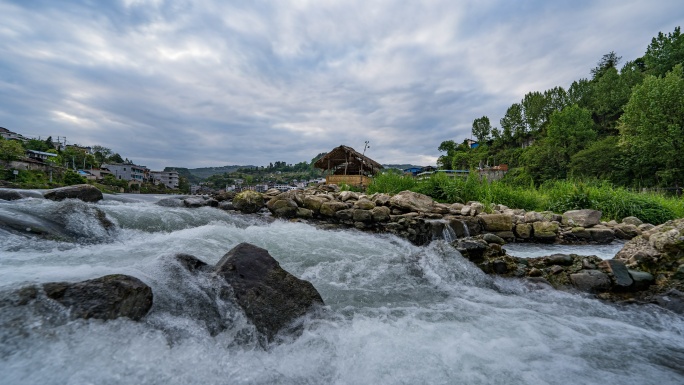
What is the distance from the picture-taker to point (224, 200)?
37.3 feet

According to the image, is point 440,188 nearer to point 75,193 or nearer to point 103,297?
point 103,297

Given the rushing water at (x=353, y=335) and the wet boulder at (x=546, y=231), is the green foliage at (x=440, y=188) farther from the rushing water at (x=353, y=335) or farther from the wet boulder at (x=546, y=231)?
the rushing water at (x=353, y=335)

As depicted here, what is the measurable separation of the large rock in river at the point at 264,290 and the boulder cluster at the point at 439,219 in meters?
5.27

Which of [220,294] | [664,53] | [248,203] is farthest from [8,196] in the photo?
[664,53]

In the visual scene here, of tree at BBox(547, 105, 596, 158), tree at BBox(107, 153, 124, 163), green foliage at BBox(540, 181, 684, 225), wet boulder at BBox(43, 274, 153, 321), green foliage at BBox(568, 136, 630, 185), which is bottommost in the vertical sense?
wet boulder at BBox(43, 274, 153, 321)

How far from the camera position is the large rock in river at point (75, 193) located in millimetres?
7891

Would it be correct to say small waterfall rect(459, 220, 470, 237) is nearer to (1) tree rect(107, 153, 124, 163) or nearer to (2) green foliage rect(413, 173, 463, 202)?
(2) green foliage rect(413, 173, 463, 202)

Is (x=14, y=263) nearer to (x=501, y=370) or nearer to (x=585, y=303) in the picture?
(x=501, y=370)

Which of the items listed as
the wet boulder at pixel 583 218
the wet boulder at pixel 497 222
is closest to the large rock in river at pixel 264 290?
the wet boulder at pixel 497 222

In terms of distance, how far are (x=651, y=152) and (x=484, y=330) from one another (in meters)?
27.1

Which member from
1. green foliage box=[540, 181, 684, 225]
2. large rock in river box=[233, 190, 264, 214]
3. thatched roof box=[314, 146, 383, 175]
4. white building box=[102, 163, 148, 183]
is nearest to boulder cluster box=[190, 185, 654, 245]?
large rock in river box=[233, 190, 264, 214]

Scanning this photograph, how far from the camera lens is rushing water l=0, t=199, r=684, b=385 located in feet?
5.80

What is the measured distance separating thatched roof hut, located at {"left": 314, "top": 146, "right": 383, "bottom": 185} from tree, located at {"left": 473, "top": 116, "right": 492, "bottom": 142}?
168 ft

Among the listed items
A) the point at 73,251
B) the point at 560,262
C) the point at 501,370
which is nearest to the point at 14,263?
the point at 73,251
